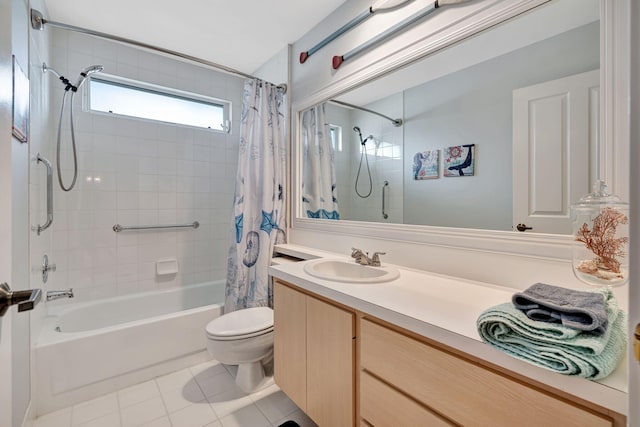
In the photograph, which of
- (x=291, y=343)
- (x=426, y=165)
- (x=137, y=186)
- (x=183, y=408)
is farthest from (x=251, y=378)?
(x=137, y=186)

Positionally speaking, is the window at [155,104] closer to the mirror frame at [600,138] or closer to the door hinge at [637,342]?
the mirror frame at [600,138]

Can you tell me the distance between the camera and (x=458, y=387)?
0.78 meters

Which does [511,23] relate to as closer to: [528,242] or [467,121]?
[467,121]

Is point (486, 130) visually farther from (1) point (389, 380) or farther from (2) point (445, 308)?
(1) point (389, 380)

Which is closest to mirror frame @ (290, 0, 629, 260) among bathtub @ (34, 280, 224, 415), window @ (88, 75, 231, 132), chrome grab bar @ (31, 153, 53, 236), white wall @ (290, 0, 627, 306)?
white wall @ (290, 0, 627, 306)

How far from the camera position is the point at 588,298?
2.32ft

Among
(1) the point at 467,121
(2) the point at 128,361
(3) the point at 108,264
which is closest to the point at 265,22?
(1) the point at 467,121

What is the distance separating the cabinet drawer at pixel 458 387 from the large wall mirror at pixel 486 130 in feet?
2.09

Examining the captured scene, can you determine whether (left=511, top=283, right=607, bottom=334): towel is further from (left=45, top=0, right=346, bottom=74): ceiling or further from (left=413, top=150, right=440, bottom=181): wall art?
(left=45, top=0, right=346, bottom=74): ceiling

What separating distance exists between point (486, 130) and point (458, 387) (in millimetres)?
1051

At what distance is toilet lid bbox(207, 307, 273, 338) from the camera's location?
165 cm

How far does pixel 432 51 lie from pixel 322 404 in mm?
1682

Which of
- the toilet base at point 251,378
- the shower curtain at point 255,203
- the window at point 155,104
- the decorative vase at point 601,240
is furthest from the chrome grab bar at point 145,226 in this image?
the decorative vase at point 601,240

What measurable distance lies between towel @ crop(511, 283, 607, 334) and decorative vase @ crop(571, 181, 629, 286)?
0.40ft
